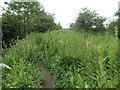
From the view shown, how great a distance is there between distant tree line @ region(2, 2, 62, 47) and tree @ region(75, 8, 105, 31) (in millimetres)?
2167

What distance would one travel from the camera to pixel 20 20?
334 inches

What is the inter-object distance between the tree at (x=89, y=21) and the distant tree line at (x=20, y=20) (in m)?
2.17

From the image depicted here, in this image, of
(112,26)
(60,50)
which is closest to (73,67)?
(60,50)

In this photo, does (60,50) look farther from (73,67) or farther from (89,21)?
(89,21)

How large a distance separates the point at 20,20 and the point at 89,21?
4290 mm

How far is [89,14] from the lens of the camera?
8641mm

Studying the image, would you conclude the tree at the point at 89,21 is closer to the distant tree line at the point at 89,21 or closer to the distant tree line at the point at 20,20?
the distant tree line at the point at 89,21

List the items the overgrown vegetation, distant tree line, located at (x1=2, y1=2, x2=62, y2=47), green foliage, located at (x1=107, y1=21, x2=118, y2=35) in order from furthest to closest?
1. distant tree line, located at (x1=2, y1=2, x2=62, y2=47)
2. green foliage, located at (x1=107, y1=21, x2=118, y2=35)
3. the overgrown vegetation

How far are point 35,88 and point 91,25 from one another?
6.91 meters

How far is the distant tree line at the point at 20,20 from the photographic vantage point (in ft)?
25.2

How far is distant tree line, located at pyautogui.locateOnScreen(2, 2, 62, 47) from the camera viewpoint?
7670 millimetres

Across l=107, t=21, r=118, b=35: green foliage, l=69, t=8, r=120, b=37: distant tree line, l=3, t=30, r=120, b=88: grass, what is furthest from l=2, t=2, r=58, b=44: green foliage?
l=107, t=21, r=118, b=35: green foliage

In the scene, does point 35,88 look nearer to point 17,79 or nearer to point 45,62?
point 17,79

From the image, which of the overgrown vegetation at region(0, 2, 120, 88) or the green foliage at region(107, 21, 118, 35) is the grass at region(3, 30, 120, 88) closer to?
the overgrown vegetation at region(0, 2, 120, 88)
